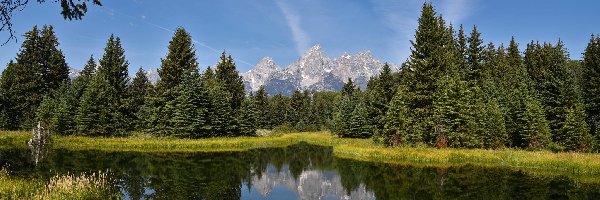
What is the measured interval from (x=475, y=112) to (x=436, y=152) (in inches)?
407

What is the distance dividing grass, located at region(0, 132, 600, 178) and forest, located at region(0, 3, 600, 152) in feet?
17.1

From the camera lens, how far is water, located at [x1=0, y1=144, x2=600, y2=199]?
24.0 metres

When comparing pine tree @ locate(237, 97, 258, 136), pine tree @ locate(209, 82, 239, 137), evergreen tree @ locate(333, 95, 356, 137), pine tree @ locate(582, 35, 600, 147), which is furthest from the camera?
evergreen tree @ locate(333, 95, 356, 137)

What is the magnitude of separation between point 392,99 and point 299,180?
24.8 m

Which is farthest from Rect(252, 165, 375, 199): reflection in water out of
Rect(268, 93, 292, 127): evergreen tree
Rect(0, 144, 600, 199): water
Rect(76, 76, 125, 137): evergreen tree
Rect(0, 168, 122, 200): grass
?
Rect(268, 93, 292, 127): evergreen tree

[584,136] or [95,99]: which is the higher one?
[95,99]

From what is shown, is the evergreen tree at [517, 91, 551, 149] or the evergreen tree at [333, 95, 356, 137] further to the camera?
the evergreen tree at [333, 95, 356, 137]

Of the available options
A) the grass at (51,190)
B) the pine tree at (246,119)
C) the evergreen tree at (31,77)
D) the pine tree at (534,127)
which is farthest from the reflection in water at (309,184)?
the evergreen tree at (31,77)

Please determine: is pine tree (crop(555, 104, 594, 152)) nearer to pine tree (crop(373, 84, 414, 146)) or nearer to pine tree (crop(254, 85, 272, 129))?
pine tree (crop(373, 84, 414, 146))

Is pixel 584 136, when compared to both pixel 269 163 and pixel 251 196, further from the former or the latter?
pixel 251 196

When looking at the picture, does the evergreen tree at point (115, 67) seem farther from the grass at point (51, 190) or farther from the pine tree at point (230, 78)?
the grass at point (51, 190)

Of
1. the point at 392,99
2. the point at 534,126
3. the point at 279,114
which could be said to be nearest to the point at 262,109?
the point at 279,114

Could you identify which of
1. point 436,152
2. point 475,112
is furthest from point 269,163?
point 475,112

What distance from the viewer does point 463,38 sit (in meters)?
65.5
